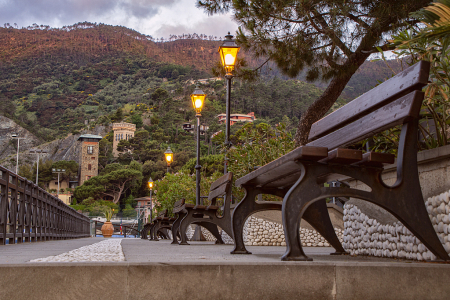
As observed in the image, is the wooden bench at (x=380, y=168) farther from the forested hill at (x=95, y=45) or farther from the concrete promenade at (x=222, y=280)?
the forested hill at (x=95, y=45)

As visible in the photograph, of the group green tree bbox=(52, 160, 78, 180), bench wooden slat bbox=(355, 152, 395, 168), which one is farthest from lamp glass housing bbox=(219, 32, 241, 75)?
green tree bbox=(52, 160, 78, 180)

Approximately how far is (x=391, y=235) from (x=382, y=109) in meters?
0.83

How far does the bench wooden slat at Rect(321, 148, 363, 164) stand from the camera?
189 centimetres

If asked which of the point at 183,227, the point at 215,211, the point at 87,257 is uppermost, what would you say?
the point at 215,211

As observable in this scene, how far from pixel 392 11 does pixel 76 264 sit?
6.75m

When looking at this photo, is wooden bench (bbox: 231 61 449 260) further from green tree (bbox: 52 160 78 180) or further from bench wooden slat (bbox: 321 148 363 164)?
green tree (bbox: 52 160 78 180)

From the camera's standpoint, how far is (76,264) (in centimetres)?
147

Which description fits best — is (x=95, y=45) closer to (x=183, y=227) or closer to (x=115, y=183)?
(x=115, y=183)

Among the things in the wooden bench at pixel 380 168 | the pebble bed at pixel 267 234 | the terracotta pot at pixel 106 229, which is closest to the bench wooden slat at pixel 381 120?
the wooden bench at pixel 380 168

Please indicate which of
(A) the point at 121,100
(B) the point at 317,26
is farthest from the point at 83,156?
(B) the point at 317,26

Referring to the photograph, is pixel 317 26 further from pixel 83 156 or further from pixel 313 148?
pixel 83 156

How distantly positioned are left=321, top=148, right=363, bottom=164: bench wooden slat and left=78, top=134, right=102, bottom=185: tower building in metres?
95.5

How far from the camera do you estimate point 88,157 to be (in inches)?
3706

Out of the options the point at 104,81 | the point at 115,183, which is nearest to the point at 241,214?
the point at 115,183
